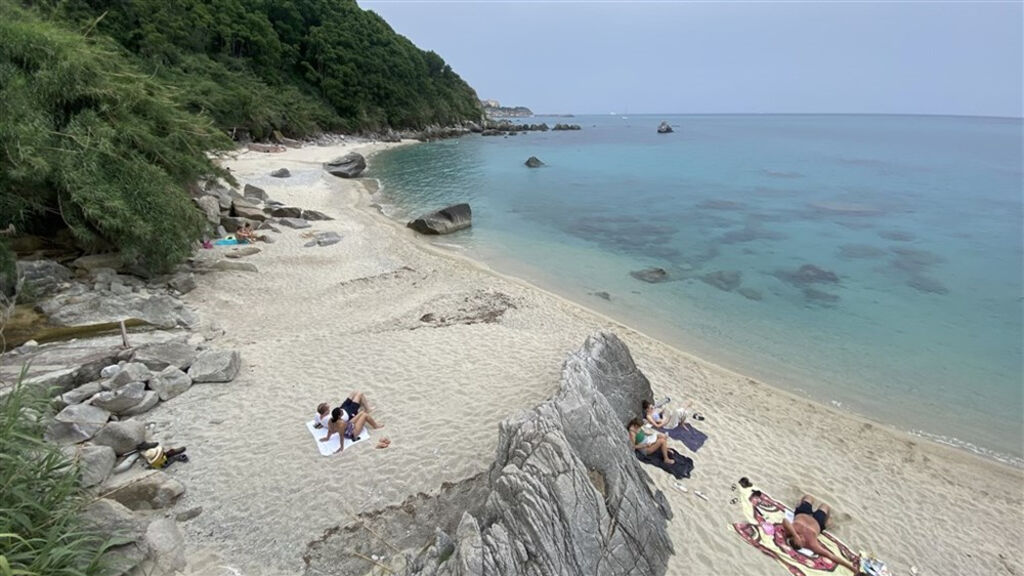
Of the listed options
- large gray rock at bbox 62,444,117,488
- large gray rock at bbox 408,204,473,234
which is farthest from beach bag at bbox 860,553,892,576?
large gray rock at bbox 408,204,473,234

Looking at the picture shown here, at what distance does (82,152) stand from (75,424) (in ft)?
24.1

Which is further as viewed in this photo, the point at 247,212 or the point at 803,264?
the point at 803,264

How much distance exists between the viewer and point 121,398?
7633mm

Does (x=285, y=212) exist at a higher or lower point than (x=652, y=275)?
higher

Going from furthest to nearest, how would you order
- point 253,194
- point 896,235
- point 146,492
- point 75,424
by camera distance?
1. point 896,235
2. point 253,194
3. point 75,424
4. point 146,492

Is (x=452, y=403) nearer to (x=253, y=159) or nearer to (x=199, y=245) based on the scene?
(x=199, y=245)

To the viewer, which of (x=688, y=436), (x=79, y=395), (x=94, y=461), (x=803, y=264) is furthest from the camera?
(x=803, y=264)

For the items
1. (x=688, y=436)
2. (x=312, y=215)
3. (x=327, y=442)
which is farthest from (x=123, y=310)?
(x=312, y=215)

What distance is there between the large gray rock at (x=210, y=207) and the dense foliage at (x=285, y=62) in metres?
22.8

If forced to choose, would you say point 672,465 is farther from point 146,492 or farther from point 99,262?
point 99,262

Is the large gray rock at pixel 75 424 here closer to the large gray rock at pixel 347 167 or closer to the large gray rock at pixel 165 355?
the large gray rock at pixel 165 355

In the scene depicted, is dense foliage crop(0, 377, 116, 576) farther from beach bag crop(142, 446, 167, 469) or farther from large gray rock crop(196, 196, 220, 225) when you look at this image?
large gray rock crop(196, 196, 220, 225)

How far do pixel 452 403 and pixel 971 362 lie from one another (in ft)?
49.3

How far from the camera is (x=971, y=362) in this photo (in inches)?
524
